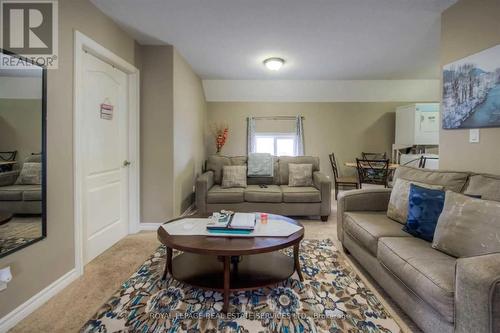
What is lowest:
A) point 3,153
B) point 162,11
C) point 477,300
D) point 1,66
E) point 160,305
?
point 160,305

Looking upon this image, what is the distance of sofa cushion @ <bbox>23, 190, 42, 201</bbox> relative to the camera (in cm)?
176

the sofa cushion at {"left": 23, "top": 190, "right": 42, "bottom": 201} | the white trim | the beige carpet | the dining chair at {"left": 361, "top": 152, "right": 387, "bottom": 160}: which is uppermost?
the white trim

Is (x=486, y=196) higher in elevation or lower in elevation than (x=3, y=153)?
lower

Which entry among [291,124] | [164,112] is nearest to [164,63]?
[164,112]

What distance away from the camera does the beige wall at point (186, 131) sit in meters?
3.56

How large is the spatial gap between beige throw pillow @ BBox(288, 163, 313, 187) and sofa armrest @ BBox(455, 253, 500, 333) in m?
2.88

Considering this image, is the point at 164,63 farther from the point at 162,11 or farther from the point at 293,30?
the point at 293,30

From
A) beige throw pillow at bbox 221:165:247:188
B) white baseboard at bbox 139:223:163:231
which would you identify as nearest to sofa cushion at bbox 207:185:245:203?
beige throw pillow at bbox 221:165:247:188

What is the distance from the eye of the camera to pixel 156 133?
11.1 ft

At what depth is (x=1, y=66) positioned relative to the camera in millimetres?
1570

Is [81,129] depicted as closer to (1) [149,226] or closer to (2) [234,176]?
(1) [149,226]

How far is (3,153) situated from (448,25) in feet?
A: 12.3

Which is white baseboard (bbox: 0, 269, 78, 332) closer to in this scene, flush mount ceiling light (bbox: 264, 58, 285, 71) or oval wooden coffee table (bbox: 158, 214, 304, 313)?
oval wooden coffee table (bbox: 158, 214, 304, 313)

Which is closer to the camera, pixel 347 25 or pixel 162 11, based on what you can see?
pixel 162 11
